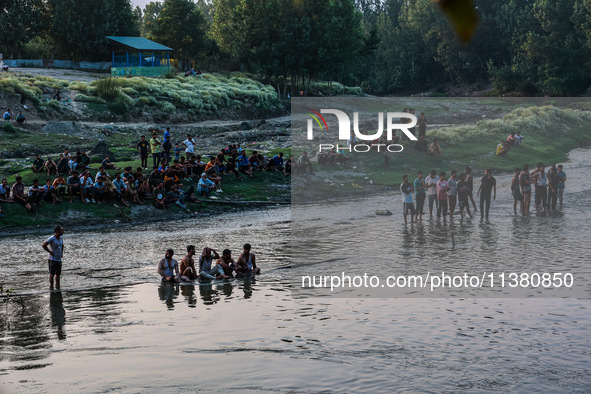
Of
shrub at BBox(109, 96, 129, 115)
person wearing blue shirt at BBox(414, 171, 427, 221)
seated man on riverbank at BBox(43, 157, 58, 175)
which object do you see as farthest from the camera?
shrub at BBox(109, 96, 129, 115)

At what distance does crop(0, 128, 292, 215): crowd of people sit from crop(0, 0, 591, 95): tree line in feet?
146

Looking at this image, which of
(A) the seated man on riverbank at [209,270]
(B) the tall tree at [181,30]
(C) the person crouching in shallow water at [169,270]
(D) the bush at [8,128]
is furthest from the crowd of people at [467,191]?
(B) the tall tree at [181,30]

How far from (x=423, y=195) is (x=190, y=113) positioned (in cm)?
3666

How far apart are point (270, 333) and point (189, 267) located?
5416 millimetres

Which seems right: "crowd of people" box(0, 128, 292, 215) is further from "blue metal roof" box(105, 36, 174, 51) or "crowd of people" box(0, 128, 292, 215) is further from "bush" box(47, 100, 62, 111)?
"blue metal roof" box(105, 36, 174, 51)

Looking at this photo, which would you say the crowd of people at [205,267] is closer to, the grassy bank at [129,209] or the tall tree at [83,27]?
the grassy bank at [129,209]

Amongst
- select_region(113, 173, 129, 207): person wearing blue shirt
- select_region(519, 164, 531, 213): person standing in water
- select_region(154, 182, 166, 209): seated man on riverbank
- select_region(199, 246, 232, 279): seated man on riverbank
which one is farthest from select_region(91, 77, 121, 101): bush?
select_region(199, 246, 232, 279): seated man on riverbank

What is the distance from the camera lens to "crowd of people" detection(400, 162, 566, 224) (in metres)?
24.7

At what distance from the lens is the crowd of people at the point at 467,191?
24.7m

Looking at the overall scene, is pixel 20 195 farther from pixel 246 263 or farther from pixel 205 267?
pixel 246 263

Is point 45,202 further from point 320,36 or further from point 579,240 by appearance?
point 320,36

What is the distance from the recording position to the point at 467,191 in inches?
1020

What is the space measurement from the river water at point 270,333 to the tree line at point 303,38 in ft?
187

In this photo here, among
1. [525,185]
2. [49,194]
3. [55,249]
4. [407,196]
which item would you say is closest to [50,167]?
[49,194]
